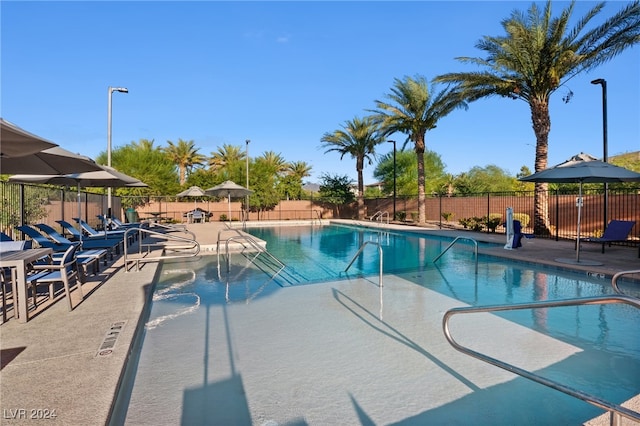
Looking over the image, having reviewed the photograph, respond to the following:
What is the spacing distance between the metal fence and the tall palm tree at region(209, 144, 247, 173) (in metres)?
13.5

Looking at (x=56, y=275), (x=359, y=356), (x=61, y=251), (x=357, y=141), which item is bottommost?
(x=359, y=356)

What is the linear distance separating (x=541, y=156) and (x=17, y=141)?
1625 cm

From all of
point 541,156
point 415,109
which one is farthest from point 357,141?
point 541,156

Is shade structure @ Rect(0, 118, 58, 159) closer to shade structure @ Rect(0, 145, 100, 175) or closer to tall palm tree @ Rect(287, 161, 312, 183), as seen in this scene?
shade structure @ Rect(0, 145, 100, 175)

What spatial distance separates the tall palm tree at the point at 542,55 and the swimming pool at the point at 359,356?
898cm

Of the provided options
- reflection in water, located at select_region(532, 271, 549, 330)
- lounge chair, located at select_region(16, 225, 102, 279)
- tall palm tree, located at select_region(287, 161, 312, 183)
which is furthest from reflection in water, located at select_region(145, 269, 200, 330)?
tall palm tree, located at select_region(287, 161, 312, 183)

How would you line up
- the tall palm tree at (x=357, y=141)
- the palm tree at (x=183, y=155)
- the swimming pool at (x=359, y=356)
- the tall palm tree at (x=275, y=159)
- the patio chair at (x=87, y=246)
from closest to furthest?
the swimming pool at (x=359, y=356) < the patio chair at (x=87, y=246) < the tall palm tree at (x=357, y=141) < the palm tree at (x=183, y=155) < the tall palm tree at (x=275, y=159)

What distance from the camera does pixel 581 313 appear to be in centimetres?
595

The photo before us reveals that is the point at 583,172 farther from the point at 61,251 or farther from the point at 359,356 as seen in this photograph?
the point at 61,251

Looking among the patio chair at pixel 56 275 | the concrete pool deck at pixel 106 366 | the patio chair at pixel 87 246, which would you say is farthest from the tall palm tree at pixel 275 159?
the patio chair at pixel 56 275

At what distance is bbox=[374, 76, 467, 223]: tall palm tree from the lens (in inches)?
833

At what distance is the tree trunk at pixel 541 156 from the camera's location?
14.7 metres

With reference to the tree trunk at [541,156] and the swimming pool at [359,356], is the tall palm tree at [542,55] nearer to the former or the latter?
the tree trunk at [541,156]

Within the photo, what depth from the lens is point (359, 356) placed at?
14.3 ft
